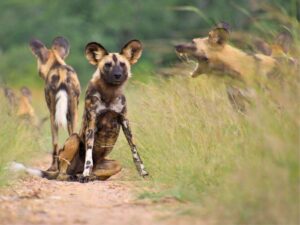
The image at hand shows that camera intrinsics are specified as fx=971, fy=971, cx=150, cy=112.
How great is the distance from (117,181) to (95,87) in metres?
0.86

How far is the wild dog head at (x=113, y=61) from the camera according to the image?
7.91 metres

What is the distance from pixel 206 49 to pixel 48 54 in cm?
291

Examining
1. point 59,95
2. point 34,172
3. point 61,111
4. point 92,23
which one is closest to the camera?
point 34,172

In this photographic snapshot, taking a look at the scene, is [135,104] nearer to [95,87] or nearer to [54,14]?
[95,87]

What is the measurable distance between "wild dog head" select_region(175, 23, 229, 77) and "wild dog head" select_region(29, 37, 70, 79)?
7.65 feet

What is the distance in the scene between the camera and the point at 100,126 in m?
7.97

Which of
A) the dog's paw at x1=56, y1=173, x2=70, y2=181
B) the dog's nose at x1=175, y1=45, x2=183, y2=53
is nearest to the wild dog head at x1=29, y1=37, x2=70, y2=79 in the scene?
the dog's paw at x1=56, y1=173, x2=70, y2=181

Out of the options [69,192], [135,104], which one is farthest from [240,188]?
[135,104]

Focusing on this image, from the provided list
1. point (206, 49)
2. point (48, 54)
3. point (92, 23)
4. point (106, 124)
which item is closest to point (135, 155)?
point (106, 124)

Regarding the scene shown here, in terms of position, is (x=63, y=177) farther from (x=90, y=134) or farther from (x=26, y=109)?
(x=26, y=109)

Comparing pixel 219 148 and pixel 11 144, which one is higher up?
pixel 11 144

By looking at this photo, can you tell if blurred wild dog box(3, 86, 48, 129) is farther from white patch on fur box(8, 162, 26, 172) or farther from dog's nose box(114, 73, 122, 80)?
white patch on fur box(8, 162, 26, 172)

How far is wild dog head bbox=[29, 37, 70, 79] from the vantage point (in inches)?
384

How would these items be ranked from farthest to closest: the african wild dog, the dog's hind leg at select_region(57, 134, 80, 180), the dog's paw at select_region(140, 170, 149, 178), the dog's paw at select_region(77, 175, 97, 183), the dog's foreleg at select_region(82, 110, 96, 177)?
the african wild dog, the dog's hind leg at select_region(57, 134, 80, 180), the dog's foreleg at select_region(82, 110, 96, 177), the dog's paw at select_region(77, 175, 97, 183), the dog's paw at select_region(140, 170, 149, 178)
